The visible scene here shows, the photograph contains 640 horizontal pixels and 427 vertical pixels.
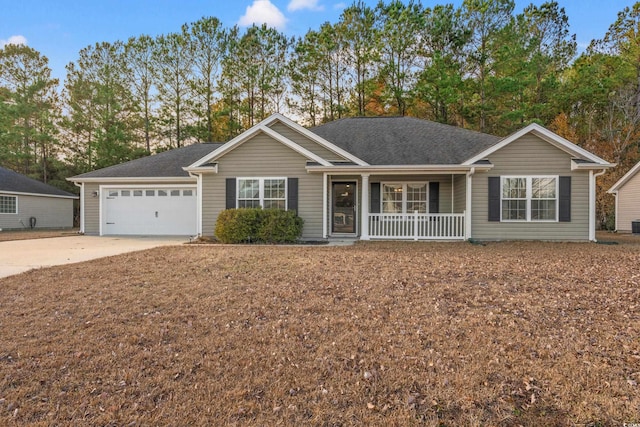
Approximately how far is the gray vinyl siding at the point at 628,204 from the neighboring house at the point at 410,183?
9393 millimetres

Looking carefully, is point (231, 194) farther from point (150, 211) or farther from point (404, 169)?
point (404, 169)

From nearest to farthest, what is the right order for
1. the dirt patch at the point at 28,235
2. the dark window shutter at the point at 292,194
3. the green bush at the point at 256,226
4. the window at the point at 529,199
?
1. the green bush at the point at 256,226
2. the window at the point at 529,199
3. the dark window shutter at the point at 292,194
4. the dirt patch at the point at 28,235

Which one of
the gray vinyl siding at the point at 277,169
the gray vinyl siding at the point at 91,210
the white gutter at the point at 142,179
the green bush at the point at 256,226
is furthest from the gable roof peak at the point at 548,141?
the gray vinyl siding at the point at 91,210

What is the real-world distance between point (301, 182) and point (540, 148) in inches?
310

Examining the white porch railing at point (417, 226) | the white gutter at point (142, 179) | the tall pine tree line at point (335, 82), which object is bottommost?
the white porch railing at point (417, 226)

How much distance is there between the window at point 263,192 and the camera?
11.6 meters

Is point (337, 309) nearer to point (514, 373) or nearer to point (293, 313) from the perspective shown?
point (293, 313)

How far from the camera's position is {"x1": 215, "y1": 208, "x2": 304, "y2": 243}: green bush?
1080cm

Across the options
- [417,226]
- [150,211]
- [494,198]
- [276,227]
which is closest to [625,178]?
[494,198]

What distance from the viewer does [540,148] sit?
11000 mm

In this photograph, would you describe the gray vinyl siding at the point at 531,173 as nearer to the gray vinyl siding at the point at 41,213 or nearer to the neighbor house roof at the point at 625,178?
the neighbor house roof at the point at 625,178

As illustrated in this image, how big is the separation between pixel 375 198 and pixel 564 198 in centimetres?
607

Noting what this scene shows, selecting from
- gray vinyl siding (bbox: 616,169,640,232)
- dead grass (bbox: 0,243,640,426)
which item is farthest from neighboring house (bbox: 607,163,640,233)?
dead grass (bbox: 0,243,640,426)

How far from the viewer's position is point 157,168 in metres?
14.7
